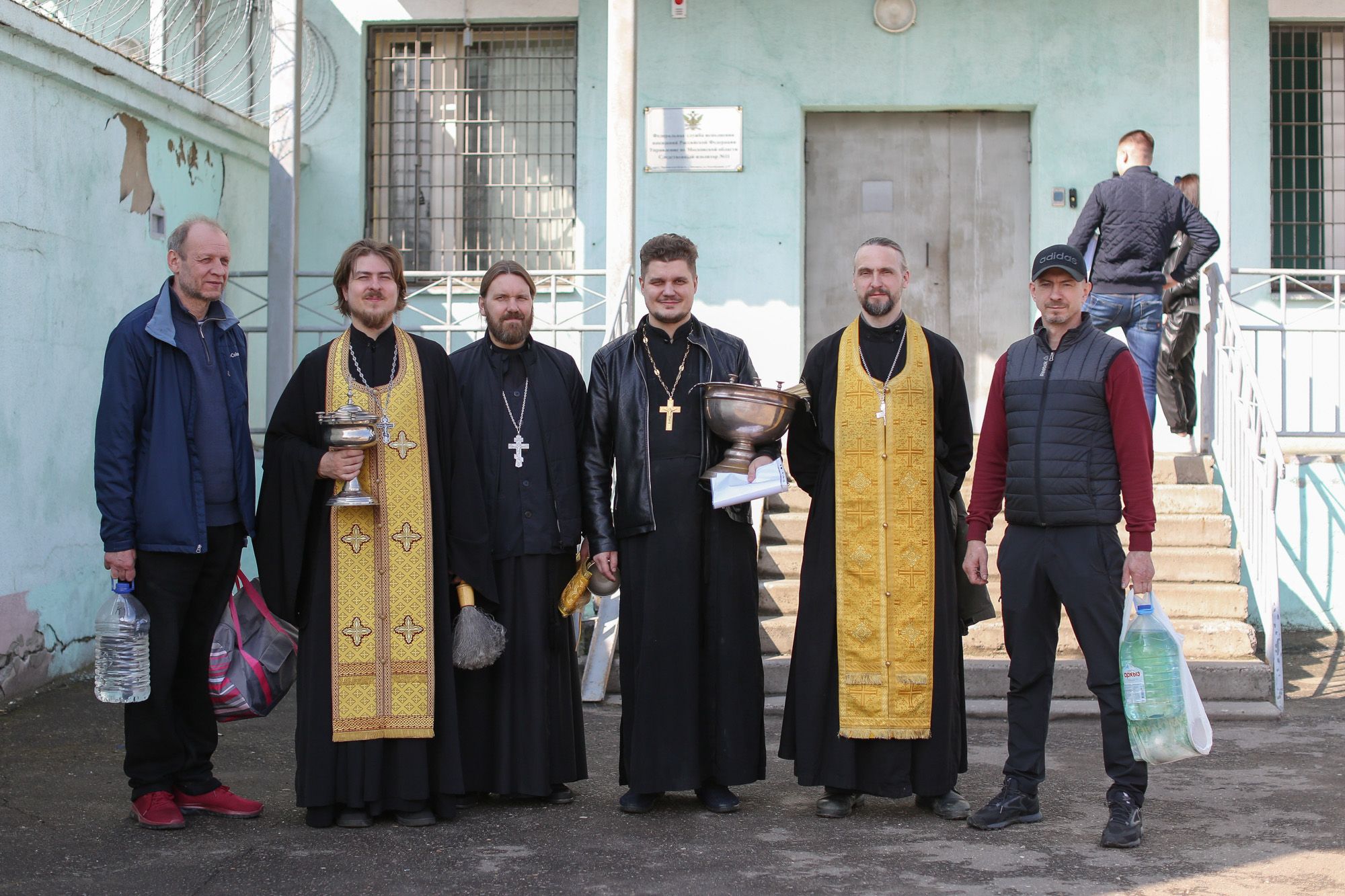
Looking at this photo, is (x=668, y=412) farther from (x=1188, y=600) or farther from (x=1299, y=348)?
(x=1299, y=348)

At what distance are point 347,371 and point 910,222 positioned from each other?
650 centimetres

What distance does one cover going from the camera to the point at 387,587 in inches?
198

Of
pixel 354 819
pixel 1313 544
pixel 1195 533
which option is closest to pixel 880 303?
pixel 354 819

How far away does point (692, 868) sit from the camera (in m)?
4.46

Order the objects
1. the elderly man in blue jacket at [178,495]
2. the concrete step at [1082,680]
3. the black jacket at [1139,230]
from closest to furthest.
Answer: the elderly man in blue jacket at [178,495], the concrete step at [1082,680], the black jacket at [1139,230]

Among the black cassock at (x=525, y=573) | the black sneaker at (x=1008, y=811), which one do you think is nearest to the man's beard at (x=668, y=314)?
the black cassock at (x=525, y=573)

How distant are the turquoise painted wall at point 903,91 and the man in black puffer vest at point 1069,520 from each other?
5.65 metres

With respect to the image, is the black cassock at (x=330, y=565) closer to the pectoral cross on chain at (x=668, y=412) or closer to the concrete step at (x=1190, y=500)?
the pectoral cross on chain at (x=668, y=412)

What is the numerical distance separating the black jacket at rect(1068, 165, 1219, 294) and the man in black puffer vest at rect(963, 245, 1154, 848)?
3391mm

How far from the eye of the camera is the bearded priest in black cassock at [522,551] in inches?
203

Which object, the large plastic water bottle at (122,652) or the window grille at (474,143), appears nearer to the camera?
the large plastic water bottle at (122,652)

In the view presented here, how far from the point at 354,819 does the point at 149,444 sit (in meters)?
1.45

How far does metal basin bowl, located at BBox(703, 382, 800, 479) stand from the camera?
16.3 ft

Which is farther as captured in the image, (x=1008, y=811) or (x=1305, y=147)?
(x=1305, y=147)
